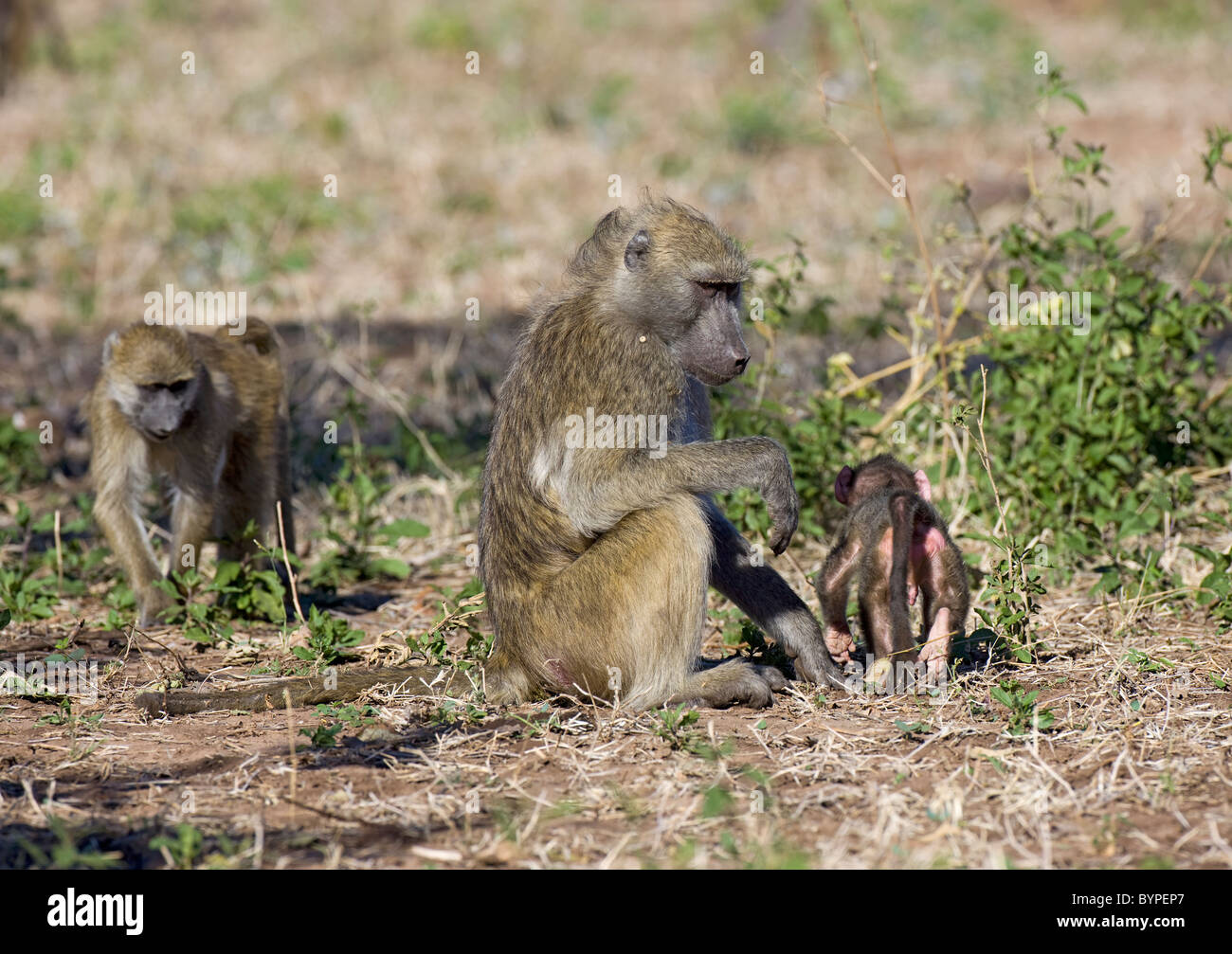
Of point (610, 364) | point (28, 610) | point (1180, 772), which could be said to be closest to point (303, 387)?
point (28, 610)

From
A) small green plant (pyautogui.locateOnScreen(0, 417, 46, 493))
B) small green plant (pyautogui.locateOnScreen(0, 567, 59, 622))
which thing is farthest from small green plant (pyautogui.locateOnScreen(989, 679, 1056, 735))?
small green plant (pyautogui.locateOnScreen(0, 417, 46, 493))

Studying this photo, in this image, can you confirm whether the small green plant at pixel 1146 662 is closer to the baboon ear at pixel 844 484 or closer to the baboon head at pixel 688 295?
the baboon ear at pixel 844 484

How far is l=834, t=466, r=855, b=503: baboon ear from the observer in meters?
4.53

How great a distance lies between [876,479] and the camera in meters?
4.47

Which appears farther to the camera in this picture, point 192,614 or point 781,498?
point 192,614

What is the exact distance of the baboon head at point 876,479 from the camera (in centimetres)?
443

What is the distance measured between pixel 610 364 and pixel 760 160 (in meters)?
8.24

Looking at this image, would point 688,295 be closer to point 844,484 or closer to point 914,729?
point 844,484

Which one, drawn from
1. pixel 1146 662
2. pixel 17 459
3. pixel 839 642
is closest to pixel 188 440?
pixel 17 459

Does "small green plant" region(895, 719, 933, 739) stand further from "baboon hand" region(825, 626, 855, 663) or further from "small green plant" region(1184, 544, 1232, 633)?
"small green plant" region(1184, 544, 1232, 633)

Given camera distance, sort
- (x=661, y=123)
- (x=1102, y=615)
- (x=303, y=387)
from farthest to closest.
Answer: (x=661, y=123) < (x=303, y=387) < (x=1102, y=615)

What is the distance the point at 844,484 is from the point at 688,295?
0.81 meters

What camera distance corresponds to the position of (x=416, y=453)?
21.4ft
